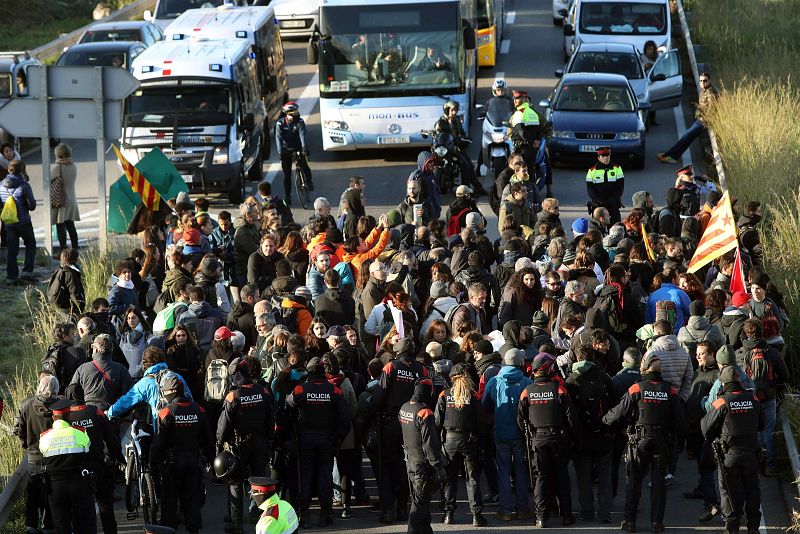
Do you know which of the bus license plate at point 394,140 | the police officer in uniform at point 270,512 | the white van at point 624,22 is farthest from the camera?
the white van at point 624,22

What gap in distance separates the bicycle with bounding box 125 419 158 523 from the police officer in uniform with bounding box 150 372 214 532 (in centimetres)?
16

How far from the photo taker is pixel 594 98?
986 inches

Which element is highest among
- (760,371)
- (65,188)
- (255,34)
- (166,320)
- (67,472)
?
(255,34)

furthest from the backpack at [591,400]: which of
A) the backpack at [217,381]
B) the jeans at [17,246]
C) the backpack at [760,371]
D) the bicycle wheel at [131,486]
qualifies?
the jeans at [17,246]

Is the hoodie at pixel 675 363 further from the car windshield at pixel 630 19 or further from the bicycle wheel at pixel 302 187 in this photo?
the car windshield at pixel 630 19

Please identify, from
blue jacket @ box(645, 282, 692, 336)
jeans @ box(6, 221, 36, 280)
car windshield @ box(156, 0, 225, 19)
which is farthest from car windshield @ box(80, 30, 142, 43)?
blue jacket @ box(645, 282, 692, 336)

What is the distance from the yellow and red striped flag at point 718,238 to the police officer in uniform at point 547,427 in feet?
11.4

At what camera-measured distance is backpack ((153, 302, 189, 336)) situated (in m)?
14.0

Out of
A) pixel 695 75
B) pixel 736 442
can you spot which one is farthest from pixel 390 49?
pixel 736 442

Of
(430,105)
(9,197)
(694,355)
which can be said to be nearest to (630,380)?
(694,355)

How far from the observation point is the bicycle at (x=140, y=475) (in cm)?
1211

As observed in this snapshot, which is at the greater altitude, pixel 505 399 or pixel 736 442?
pixel 505 399

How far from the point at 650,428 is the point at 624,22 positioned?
20.3m

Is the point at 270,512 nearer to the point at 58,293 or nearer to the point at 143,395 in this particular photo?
the point at 143,395
